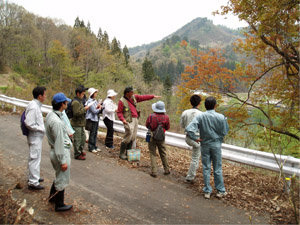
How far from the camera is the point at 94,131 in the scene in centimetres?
706

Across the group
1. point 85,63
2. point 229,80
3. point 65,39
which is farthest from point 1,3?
point 229,80

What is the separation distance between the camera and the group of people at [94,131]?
3.76m

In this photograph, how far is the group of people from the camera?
3764 mm

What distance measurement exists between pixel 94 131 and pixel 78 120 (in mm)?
874

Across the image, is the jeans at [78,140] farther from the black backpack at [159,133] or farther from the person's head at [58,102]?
the person's head at [58,102]

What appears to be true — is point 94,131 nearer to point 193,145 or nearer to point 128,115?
point 128,115

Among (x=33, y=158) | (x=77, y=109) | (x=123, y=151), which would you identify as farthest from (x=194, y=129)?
(x=33, y=158)

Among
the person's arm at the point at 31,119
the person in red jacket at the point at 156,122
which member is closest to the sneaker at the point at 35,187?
the person's arm at the point at 31,119

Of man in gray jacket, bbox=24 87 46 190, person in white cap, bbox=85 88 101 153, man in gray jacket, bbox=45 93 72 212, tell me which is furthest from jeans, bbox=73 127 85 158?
man in gray jacket, bbox=45 93 72 212

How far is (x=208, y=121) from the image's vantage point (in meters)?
4.87

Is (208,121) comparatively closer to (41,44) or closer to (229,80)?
(229,80)

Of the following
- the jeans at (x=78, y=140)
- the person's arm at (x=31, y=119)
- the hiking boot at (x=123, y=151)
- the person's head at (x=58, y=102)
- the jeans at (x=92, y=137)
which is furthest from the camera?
the jeans at (x=92, y=137)

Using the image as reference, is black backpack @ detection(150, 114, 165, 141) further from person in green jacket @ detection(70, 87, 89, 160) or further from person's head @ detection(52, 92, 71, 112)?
person's head @ detection(52, 92, 71, 112)

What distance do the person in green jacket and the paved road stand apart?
1.00ft
